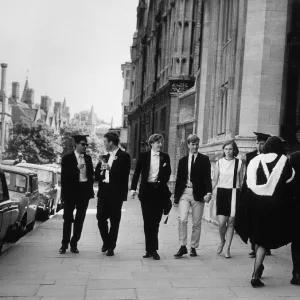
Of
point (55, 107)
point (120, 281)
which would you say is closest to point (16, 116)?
point (55, 107)

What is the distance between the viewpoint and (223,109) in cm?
→ 1534

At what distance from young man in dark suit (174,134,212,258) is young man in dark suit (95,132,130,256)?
914 mm

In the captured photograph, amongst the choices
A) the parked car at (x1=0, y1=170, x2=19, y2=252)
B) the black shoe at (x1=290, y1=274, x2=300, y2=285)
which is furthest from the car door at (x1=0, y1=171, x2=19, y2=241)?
the black shoe at (x1=290, y1=274, x2=300, y2=285)

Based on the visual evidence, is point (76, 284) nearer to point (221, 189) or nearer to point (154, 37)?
point (221, 189)

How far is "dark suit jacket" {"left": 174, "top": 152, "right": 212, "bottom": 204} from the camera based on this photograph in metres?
8.45

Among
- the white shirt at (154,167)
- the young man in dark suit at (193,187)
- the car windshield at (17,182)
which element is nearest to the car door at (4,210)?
the white shirt at (154,167)

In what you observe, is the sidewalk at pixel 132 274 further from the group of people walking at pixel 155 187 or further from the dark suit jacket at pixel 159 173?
the dark suit jacket at pixel 159 173

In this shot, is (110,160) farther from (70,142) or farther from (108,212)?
(70,142)

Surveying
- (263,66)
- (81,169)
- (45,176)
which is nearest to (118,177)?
(81,169)

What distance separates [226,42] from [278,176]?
377 inches

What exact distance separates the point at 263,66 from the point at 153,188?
4730 millimetres

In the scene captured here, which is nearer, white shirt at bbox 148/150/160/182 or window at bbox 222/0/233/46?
white shirt at bbox 148/150/160/182

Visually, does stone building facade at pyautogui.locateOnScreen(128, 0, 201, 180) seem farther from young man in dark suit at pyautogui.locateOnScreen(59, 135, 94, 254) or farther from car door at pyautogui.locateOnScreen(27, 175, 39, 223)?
young man in dark suit at pyautogui.locateOnScreen(59, 135, 94, 254)

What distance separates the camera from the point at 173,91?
24219 mm
